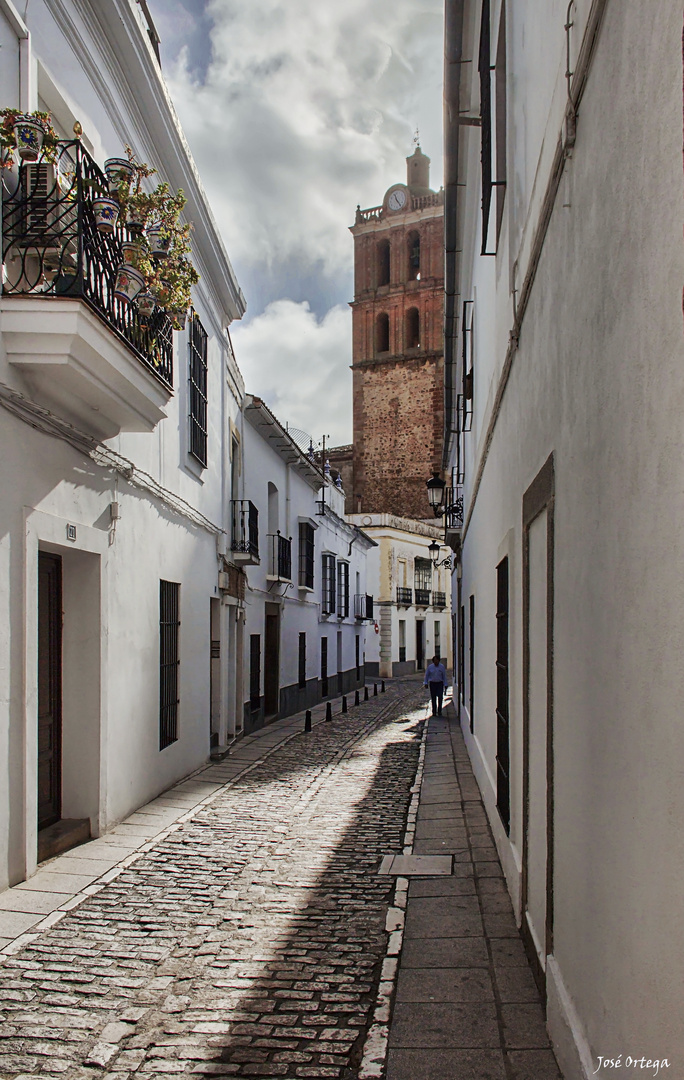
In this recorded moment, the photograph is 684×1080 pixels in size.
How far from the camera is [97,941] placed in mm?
4516

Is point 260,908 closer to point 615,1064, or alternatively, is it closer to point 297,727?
point 615,1064

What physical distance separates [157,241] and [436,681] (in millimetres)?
11757

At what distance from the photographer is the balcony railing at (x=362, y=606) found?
28031mm

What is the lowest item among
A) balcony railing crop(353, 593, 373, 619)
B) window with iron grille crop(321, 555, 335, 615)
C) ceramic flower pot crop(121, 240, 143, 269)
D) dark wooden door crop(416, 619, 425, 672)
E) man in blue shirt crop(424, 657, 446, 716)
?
dark wooden door crop(416, 619, 425, 672)

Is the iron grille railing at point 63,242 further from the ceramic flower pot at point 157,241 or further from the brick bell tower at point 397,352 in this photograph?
the brick bell tower at point 397,352

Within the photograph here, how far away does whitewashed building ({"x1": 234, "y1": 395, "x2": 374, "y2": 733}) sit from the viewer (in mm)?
14516

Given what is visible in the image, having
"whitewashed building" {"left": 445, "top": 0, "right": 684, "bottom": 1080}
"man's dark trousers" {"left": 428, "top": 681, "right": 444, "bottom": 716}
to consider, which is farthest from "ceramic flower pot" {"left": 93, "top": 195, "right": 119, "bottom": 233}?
"man's dark trousers" {"left": 428, "top": 681, "right": 444, "bottom": 716}

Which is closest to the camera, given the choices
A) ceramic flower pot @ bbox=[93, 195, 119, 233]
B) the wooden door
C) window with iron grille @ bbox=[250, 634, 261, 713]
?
the wooden door

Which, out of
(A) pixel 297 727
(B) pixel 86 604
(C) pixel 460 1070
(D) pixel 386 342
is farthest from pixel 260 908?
(D) pixel 386 342

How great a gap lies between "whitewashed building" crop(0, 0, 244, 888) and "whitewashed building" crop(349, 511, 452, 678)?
24.0 m

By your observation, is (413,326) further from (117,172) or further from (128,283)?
(128,283)

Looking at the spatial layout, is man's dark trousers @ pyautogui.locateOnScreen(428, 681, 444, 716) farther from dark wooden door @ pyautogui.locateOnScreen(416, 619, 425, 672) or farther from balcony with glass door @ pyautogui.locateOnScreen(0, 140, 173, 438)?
dark wooden door @ pyautogui.locateOnScreen(416, 619, 425, 672)

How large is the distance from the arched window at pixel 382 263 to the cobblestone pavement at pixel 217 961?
37.0 meters

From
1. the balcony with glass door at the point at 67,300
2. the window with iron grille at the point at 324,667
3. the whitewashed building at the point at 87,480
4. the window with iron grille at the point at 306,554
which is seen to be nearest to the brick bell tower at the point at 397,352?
the window with iron grille at the point at 324,667
